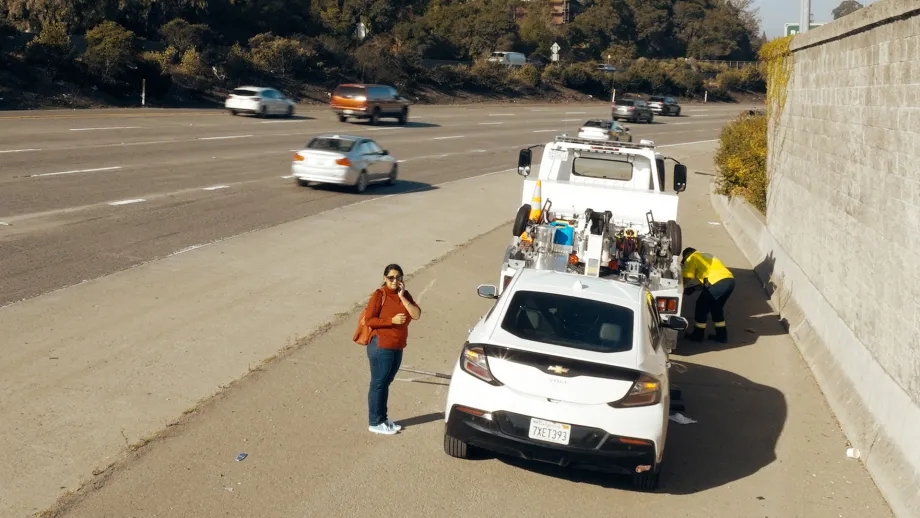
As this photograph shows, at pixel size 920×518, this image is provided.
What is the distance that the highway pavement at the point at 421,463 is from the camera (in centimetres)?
739

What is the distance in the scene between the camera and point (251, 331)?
12125 mm

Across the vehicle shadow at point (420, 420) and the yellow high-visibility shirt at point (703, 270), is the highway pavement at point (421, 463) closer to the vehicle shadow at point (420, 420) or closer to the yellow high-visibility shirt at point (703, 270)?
the vehicle shadow at point (420, 420)

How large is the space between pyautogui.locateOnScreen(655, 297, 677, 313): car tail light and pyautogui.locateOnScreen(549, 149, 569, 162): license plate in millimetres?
4753

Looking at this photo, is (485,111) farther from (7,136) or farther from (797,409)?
(797,409)

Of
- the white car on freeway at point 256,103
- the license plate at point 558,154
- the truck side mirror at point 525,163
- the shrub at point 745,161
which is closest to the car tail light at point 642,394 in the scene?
the license plate at point 558,154

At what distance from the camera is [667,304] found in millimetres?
12039

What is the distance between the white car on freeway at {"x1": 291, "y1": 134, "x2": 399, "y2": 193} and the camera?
2544cm

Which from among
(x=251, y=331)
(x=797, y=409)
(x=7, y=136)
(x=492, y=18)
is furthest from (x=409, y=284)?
(x=492, y=18)

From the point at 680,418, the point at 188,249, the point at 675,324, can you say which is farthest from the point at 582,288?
the point at 188,249

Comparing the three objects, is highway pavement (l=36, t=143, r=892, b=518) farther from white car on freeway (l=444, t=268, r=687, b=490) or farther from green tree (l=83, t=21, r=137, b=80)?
green tree (l=83, t=21, r=137, b=80)

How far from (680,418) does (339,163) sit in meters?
16.8

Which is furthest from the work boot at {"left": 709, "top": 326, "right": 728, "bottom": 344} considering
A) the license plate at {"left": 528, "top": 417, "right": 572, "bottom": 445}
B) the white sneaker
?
the license plate at {"left": 528, "top": 417, "right": 572, "bottom": 445}

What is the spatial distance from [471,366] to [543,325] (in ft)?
2.67

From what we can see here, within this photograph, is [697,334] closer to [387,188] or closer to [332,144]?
[332,144]
